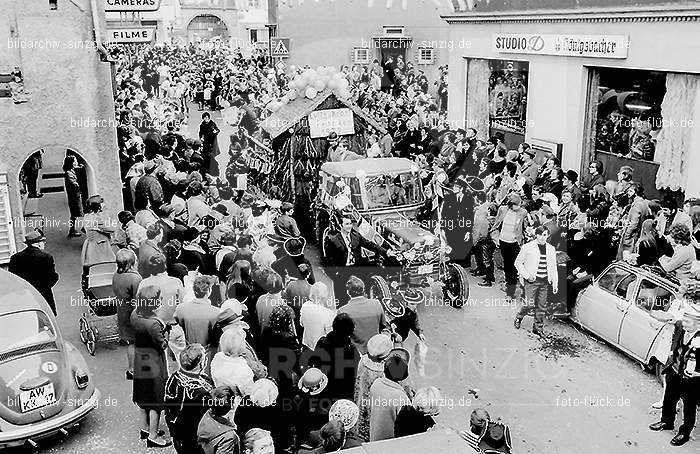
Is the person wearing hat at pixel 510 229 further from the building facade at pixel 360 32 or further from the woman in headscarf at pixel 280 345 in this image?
the building facade at pixel 360 32

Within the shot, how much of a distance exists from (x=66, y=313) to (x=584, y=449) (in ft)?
26.1

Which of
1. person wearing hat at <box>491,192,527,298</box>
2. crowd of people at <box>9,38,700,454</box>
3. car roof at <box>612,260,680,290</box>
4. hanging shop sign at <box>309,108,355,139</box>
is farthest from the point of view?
hanging shop sign at <box>309,108,355,139</box>

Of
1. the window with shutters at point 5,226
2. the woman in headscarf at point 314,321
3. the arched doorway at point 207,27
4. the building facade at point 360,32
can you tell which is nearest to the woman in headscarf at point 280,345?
the woman in headscarf at point 314,321

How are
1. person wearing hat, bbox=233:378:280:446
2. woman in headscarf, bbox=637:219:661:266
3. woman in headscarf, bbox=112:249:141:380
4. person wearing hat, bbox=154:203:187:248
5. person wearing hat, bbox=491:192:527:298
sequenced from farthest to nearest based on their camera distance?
person wearing hat, bbox=491:192:527:298
woman in headscarf, bbox=637:219:661:266
person wearing hat, bbox=154:203:187:248
woman in headscarf, bbox=112:249:141:380
person wearing hat, bbox=233:378:280:446

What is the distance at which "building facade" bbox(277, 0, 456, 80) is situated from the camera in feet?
97.5

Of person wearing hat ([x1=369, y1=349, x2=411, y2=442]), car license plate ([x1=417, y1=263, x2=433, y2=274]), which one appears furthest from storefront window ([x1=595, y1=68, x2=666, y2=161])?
person wearing hat ([x1=369, y1=349, x2=411, y2=442])

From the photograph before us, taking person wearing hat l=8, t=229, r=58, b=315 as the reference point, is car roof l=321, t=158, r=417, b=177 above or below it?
above

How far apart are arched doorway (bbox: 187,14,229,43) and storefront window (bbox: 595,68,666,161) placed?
48078mm

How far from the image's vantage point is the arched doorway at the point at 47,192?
14855 mm

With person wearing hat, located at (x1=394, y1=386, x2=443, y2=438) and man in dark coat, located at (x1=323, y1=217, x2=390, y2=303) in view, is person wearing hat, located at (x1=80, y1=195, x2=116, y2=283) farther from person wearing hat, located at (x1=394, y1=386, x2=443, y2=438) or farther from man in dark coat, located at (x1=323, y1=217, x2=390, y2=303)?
person wearing hat, located at (x1=394, y1=386, x2=443, y2=438)

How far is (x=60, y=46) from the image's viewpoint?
12.6m

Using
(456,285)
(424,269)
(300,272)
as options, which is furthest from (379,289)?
(300,272)

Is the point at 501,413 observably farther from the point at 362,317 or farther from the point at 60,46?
the point at 60,46

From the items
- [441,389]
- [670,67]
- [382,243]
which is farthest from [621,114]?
[441,389]
